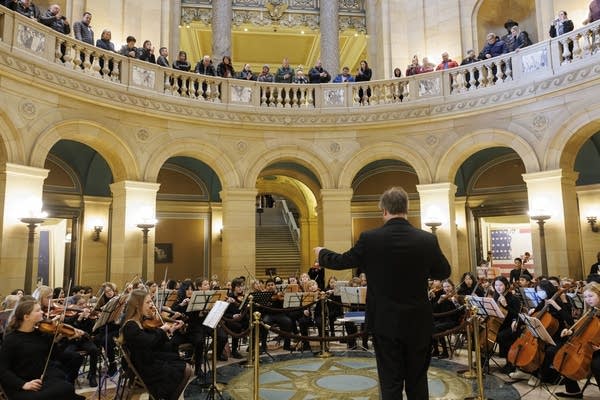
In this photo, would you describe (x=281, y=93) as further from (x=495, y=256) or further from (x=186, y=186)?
(x=495, y=256)

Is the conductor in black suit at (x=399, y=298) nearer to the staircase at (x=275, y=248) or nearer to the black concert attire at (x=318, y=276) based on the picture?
the black concert attire at (x=318, y=276)

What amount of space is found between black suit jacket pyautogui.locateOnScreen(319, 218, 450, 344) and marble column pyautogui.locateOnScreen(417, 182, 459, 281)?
32.5 ft

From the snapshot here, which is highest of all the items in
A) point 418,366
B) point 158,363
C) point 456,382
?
point 418,366

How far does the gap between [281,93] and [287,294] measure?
738 cm

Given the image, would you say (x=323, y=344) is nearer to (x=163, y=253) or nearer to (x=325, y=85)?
(x=325, y=85)

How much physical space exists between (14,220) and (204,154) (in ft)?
16.6

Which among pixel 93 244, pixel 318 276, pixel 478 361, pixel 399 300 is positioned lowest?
pixel 478 361

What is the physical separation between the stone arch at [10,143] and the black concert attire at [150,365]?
6558 mm

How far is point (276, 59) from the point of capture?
957 inches

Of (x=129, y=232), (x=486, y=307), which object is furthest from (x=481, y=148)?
(x=129, y=232)

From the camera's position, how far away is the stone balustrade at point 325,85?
1061 centimetres

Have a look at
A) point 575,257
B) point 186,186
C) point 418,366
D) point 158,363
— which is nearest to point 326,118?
point 186,186

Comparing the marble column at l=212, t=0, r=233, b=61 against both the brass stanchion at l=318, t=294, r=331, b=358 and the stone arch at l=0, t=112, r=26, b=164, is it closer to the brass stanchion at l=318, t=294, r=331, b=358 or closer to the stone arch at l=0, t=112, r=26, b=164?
the stone arch at l=0, t=112, r=26, b=164

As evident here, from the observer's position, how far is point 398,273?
3.45m
